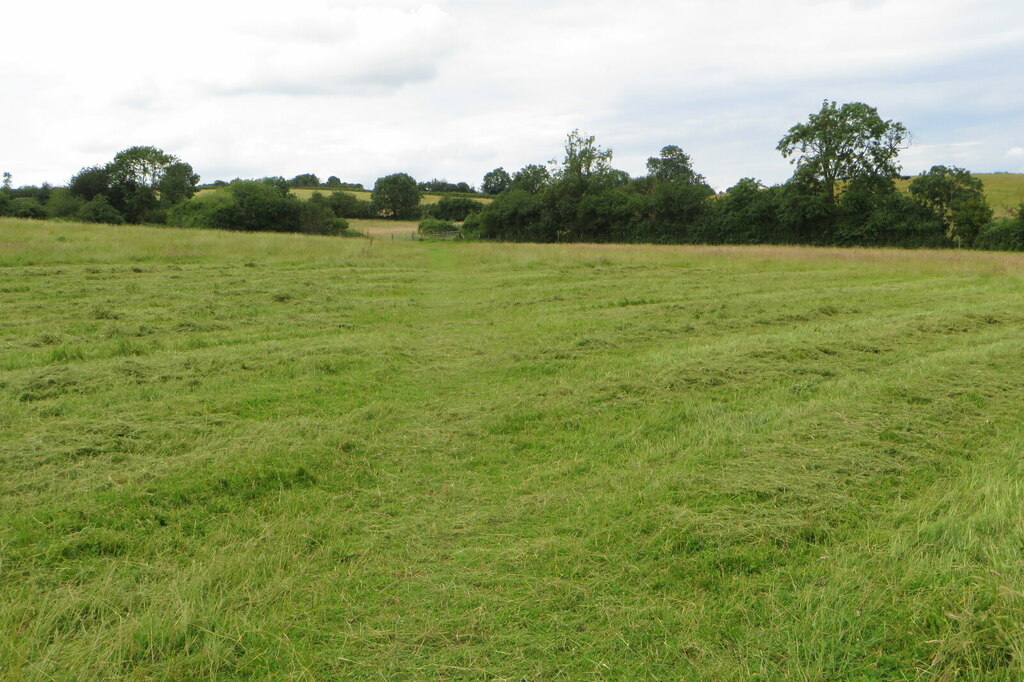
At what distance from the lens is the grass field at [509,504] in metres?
2.87

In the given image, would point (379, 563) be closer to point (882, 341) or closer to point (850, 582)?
point (850, 582)

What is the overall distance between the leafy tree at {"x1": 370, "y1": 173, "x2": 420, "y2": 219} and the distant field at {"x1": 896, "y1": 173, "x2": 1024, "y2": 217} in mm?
51255

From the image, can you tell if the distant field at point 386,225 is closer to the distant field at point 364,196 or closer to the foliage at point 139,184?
the distant field at point 364,196

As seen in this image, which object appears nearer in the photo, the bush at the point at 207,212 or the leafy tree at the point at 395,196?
the bush at the point at 207,212

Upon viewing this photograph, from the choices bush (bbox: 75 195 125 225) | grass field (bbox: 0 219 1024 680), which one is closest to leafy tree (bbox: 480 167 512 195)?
bush (bbox: 75 195 125 225)

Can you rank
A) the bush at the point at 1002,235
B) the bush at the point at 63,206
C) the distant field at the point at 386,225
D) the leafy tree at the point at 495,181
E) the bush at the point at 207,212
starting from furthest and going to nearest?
1. the leafy tree at the point at 495,181
2. the distant field at the point at 386,225
3. the bush at the point at 63,206
4. the bush at the point at 207,212
5. the bush at the point at 1002,235

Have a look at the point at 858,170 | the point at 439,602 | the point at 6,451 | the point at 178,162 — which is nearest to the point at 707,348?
the point at 439,602

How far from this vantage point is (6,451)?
4.93 meters

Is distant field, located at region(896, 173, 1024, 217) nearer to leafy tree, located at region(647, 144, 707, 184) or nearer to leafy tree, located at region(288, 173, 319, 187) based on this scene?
leafy tree, located at region(647, 144, 707, 184)

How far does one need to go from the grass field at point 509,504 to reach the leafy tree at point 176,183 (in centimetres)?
6790

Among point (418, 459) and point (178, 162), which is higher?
point (178, 162)

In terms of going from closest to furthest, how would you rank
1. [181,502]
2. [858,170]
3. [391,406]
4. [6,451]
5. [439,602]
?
1. [439,602]
2. [181,502]
3. [6,451]
4. [391,406]
5. [858,170]

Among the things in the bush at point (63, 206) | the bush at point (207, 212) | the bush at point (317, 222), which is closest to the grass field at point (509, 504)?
the bush at point (207, 212)

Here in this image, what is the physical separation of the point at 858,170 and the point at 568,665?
51.3 meters
